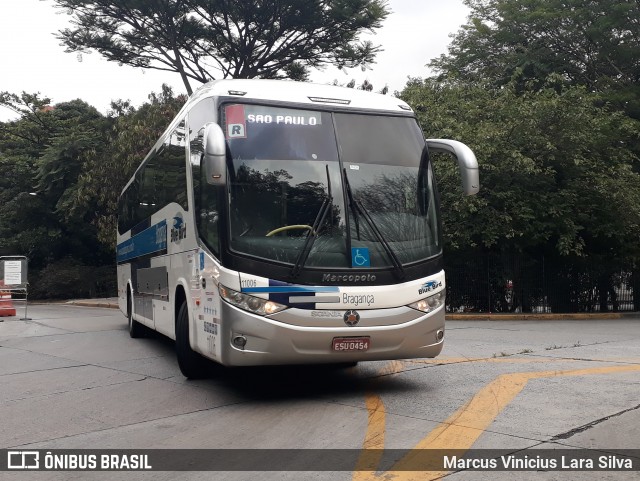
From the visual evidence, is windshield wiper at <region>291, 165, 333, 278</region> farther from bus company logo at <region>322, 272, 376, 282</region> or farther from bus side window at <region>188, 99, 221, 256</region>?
bus side window at <region>188, 99, 221, 256</region>

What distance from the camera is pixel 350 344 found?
734cm

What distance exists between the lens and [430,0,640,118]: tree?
24.4 m

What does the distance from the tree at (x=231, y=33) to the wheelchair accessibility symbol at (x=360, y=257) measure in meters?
21.9

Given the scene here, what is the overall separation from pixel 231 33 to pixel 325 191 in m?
23.2

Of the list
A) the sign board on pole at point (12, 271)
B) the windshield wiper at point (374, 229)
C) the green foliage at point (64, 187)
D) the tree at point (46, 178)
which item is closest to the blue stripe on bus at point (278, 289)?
the windshield wiper at point (374, 229)

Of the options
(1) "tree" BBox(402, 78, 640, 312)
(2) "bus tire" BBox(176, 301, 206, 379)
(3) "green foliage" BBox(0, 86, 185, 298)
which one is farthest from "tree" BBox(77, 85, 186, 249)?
(2) "bus tire" BBox(176, 301, 206, 379)

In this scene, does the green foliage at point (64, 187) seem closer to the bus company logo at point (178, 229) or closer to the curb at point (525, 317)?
the curb at point (525, 317)

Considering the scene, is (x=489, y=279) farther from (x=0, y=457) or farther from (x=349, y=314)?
(x=0, y=457)

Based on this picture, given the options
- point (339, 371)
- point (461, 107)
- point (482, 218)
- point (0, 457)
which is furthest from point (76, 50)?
point (0, 457)

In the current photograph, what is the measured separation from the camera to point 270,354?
23.6 feet

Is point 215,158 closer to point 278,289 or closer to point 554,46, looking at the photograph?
point 278,289

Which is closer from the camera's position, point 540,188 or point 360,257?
point 360,257

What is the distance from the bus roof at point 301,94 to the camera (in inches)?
A: 312

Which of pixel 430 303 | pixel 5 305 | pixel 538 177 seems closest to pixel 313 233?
pixel 430 303
